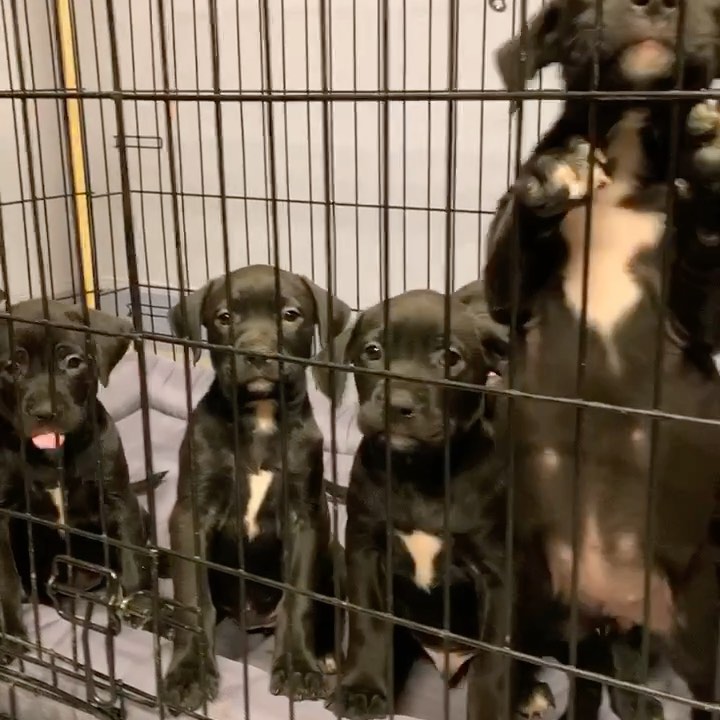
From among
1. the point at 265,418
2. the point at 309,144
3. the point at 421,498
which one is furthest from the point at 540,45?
the point at 309,144

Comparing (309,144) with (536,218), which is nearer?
(536,218)

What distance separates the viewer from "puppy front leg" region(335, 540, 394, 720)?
142 cm

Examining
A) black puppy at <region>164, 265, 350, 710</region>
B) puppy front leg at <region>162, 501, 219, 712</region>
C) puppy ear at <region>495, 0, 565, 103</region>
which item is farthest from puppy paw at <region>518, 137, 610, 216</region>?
puppy front leg at <region>162, 501, 219, 712</region>

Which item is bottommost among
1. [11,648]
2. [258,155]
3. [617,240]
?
[11,648]

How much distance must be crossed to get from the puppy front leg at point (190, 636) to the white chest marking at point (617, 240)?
0.68m

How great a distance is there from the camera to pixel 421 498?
1.40 metres

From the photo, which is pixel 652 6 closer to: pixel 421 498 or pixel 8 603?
pixel 421 498

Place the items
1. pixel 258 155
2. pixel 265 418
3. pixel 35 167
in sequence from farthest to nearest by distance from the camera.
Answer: pixel 35 167 → pixel 258 155 → pixel 265 418

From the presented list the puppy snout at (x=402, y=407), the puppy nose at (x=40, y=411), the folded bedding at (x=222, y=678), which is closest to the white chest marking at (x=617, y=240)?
the puppy snout at (x=402, y=407)

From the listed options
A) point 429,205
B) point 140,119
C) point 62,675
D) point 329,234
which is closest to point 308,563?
point 62,675

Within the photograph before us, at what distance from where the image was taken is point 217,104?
120cm

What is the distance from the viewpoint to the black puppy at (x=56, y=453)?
163 cm

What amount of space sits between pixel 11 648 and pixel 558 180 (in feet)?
3.83

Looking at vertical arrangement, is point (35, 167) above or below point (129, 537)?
above
